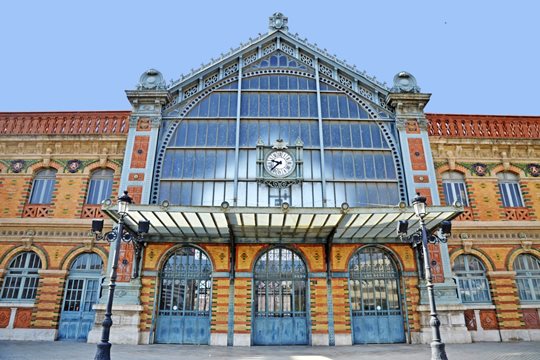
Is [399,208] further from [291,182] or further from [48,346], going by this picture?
[48,346]

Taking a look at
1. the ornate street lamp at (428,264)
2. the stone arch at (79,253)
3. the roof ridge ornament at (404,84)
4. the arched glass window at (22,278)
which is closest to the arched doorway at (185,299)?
the stone arch at (79,253)

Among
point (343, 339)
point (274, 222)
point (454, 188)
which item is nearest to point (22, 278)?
point (274, 222)

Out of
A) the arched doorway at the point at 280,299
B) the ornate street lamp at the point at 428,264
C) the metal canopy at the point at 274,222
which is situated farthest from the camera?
the arched doorway at the point at 280,299

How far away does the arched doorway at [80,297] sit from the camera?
15438 mm

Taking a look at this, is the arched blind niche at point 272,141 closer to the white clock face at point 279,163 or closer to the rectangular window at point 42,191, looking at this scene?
the white clock face at point 279,163

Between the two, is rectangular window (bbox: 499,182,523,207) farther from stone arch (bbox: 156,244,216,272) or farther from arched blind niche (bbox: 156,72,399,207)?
stone arch (bbox: 156,244,216,272)

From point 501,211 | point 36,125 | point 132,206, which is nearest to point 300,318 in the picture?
point 132,206

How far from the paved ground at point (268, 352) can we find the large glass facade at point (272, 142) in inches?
235

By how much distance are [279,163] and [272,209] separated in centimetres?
457

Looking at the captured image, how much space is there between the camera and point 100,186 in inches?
683

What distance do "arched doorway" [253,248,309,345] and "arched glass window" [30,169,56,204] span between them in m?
10.4

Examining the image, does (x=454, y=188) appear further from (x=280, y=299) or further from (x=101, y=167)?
(x=101, y=167)

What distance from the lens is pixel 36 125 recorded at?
1831 cm

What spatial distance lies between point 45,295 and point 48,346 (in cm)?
Answer: 296
